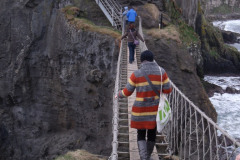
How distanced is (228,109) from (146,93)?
55.4ft

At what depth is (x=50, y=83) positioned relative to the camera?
42.7 ft

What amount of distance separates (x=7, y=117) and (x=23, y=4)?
20.9 feet

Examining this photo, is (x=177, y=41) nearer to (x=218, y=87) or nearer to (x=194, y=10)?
(x=194, y=10)

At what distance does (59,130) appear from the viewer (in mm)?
13086

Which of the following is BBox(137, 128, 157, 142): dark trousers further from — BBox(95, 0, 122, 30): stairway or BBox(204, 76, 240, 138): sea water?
BBox(204, 76, 240, 138): sea water

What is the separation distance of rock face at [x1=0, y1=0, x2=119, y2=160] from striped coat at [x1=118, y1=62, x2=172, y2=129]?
24.3 feet

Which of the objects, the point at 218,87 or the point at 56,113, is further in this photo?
the point at 218,87

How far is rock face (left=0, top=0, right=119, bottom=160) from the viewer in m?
11.3

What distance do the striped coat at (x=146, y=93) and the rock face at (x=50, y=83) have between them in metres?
7.40

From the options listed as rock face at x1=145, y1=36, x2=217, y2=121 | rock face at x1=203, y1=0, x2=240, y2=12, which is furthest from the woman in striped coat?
rock face at x1=203, y1=0, x2=240, y2=12

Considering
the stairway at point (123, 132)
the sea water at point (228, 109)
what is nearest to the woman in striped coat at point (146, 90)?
the stairway at point (123, 132)

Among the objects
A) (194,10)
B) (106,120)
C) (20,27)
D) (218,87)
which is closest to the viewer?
(106,120)

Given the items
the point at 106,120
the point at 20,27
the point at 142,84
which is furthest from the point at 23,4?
the point at 142,84

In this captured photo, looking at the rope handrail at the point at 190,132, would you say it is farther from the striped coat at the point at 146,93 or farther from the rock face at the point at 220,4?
the rock face at the point at 220,4
